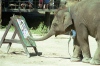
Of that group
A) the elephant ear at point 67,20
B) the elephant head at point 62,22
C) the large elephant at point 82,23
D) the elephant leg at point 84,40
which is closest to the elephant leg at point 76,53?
the large elephant at point 82,23

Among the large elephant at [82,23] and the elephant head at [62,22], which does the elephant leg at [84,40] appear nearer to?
the large elephant at [82,23]

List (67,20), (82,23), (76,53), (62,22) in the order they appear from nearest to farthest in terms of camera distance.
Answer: (82,23)
(67,20)
(62,22)
(76,53)

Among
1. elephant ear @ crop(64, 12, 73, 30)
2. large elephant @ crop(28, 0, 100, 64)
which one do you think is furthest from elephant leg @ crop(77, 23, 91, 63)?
elephant ear @ crop(64, 12, 73, 30)

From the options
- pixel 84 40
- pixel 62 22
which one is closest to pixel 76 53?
pixel 84 40

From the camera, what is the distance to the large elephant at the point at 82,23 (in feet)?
32.4

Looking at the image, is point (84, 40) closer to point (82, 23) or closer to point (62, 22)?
point (82, 23)

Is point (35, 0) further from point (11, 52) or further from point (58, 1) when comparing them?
point (11, 52)

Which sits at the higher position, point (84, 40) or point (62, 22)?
point (62, 22)

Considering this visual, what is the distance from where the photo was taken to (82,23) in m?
10.1

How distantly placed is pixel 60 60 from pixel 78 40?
3.14 ft

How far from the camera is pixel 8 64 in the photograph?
9.98 metres

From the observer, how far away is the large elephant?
9.88 m

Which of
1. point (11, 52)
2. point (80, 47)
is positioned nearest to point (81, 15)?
point (80, 47)

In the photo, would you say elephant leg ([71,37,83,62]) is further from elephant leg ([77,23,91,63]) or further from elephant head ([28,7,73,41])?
elephant head ([28,7,73,41])
